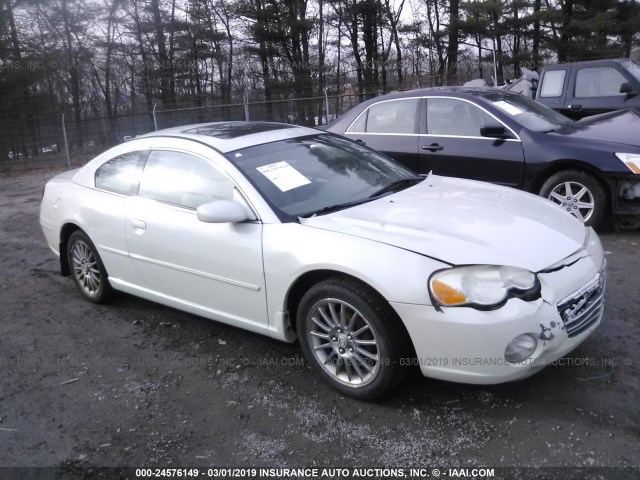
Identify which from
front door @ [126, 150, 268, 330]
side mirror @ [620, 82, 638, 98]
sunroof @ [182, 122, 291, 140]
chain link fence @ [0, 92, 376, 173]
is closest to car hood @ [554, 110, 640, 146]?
side mirror @ [620, 82, 638, 98]

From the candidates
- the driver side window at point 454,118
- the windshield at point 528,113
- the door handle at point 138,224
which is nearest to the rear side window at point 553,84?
the windshield at point 528,113

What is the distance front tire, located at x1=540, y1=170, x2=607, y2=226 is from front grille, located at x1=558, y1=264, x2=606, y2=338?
2.77 m

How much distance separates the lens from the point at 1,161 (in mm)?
15812

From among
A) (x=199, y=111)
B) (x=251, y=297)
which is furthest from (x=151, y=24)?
(x=251, y=297)

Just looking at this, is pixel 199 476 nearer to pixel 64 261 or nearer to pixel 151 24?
pixel 64 261

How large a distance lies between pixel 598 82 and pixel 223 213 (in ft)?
26.2

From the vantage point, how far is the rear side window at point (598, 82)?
8.88 meters

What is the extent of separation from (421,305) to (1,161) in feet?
53.5

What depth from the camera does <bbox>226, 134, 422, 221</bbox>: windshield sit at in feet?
11.7

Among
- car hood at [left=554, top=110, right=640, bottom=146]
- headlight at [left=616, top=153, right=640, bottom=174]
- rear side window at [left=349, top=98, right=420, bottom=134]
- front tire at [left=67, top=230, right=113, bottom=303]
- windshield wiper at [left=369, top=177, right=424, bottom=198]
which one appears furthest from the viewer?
rear side window at [left=349, top=98, right=420, bottom=134]

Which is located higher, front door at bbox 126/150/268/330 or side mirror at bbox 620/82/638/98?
side mirror at bbox 620/82/638/98

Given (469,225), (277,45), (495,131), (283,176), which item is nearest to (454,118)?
(495,131)

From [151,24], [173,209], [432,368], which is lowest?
[432,368]

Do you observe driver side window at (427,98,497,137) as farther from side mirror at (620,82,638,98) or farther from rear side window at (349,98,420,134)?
side mirror at (620,82,638,98)
